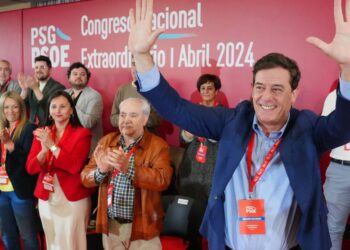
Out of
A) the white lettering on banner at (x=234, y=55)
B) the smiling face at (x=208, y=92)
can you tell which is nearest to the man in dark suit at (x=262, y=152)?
the smiling face at (x=208, y=92)

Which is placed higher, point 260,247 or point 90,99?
point 90,99

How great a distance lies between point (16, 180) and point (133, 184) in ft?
3.56

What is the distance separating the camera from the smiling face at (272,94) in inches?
57.2

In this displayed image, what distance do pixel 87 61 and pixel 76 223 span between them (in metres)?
2.56

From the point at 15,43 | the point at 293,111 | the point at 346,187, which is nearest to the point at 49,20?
the point at 15,43

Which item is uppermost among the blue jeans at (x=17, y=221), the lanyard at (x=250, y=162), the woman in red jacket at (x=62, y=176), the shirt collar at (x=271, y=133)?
the shirt collar at (x=271, y=133)

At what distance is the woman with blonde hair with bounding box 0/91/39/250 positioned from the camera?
10.3 feet

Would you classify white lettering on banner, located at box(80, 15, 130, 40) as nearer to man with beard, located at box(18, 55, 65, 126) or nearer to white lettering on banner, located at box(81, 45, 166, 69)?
white lettering on banner, located at box(81, 45, 166, 69)

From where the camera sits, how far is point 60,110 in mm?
2977

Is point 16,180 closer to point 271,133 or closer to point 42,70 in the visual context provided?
point 42,70

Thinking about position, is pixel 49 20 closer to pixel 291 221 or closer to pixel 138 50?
pixel 138 50

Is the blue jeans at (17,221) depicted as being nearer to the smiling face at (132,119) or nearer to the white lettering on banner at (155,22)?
the smiling face at (132,119)

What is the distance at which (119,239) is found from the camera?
2656mm

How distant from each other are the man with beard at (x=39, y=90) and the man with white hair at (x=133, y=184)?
6.17 ft
